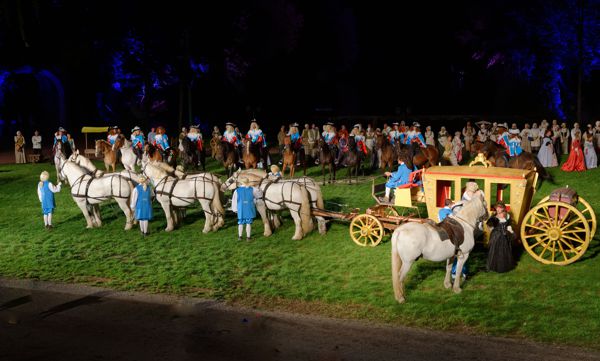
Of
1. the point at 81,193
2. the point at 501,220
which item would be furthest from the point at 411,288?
the point at 81,193

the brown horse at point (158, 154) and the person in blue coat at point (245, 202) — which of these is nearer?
the person in blue coat at point (245, 202)

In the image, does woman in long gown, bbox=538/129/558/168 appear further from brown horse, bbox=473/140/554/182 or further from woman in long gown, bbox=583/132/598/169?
brown horse, bbox=473/140/554/182

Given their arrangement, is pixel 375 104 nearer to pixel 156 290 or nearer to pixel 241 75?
pixel 241 75

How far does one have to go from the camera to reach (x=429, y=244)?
10.5 meters

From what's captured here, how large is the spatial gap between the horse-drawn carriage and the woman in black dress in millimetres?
582

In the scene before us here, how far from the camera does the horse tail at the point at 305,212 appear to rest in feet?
47.6

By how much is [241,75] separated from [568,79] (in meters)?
19.8

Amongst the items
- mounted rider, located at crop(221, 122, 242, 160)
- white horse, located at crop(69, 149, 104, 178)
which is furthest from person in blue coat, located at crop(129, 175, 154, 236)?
mounted rider, located at crop(221, 122, 242, 160)

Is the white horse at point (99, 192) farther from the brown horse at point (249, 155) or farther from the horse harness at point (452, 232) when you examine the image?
the horse harness at point (452, 232)

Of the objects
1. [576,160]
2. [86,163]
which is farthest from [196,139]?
[576,160]

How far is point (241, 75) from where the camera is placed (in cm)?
4247

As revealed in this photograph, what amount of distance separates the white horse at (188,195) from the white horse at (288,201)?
841 mm

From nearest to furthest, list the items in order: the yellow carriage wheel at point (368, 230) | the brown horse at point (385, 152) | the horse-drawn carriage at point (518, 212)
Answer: the horse-drawn carriage at point (518, 212), the yellow carriage wheel at point (368, 230), the brown horse at point (385, 152)

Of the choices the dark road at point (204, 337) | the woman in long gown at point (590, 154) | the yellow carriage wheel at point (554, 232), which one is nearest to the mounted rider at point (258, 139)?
the woman in long gown at point (590, 154)
